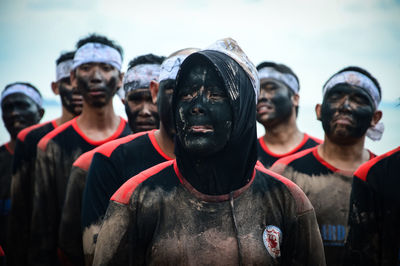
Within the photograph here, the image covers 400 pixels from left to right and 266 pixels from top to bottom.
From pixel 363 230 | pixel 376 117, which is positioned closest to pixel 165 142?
pixel 363 230

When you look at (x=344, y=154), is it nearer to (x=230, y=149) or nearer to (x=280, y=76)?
(x=280, y=76)

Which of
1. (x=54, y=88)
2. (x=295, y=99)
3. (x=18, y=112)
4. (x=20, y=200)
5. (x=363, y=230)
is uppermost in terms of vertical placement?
(x=54, y=88)

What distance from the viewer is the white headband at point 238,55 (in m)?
3.71

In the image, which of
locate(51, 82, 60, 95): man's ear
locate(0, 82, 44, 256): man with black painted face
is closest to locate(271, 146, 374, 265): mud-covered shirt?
locate(51, 82, 60, 95): man's ear

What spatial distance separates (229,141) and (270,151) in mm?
4751

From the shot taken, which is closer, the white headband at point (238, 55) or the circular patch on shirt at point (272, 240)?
the circular patch on shirt at point (272, 240)

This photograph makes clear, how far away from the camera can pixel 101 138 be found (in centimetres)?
677

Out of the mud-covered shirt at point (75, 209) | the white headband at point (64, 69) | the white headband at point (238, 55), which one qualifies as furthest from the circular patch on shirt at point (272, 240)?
the white headband at point (64, 69)

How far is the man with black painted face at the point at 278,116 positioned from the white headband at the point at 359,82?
1.59 meters

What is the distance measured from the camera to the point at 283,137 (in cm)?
835

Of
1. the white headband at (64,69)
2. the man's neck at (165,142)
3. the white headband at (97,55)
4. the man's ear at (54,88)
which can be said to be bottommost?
the man's neck at (165,142)

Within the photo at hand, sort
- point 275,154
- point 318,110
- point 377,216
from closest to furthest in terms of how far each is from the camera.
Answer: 1. point 377,216
2. point 318,110
3. point 275,154

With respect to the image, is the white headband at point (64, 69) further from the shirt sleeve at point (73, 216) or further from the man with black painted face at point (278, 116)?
the shirt sleeve at point (73, 216)

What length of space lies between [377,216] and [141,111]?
2.93m
